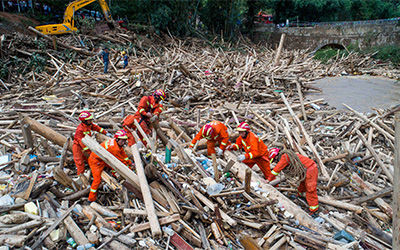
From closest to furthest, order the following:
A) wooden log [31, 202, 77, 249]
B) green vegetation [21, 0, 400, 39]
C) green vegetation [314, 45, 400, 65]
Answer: wooden log [31, 202, 77, 249] < green vegetation [314, 45, 400, 65] < green vegetation [21, 0, 400, 39]

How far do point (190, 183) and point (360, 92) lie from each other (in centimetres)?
1150

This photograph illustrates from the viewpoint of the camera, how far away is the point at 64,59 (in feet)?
46.9

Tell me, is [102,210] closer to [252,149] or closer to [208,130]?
[208,130]

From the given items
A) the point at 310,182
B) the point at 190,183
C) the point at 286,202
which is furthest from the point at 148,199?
the point at 310,182

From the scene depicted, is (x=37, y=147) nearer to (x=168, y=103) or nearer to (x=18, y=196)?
(x=18, y=196)

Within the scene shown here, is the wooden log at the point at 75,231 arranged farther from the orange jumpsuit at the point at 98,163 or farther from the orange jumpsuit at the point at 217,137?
Result: the orange jumpsuit at the point at 217,137

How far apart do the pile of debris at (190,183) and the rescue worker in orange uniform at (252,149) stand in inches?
12.4

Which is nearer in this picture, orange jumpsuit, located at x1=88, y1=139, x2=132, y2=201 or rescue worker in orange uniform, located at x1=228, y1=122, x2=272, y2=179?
orange jumpsuit, located at x1=88, y1=139, x2=132, y2=201

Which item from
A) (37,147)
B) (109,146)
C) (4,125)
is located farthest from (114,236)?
(4,125)

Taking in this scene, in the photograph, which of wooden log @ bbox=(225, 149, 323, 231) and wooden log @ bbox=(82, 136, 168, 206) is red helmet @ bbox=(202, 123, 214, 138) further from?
wooden log @ bbox=(82, 136, 168, 206)

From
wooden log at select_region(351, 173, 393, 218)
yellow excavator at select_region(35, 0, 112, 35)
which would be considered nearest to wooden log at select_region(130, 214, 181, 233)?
wooden log at select_region(351, 173, 393, 218)

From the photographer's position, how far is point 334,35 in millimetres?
23906

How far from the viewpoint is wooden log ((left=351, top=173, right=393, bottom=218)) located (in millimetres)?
4608

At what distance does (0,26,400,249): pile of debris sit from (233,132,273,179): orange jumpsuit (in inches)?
12.0
